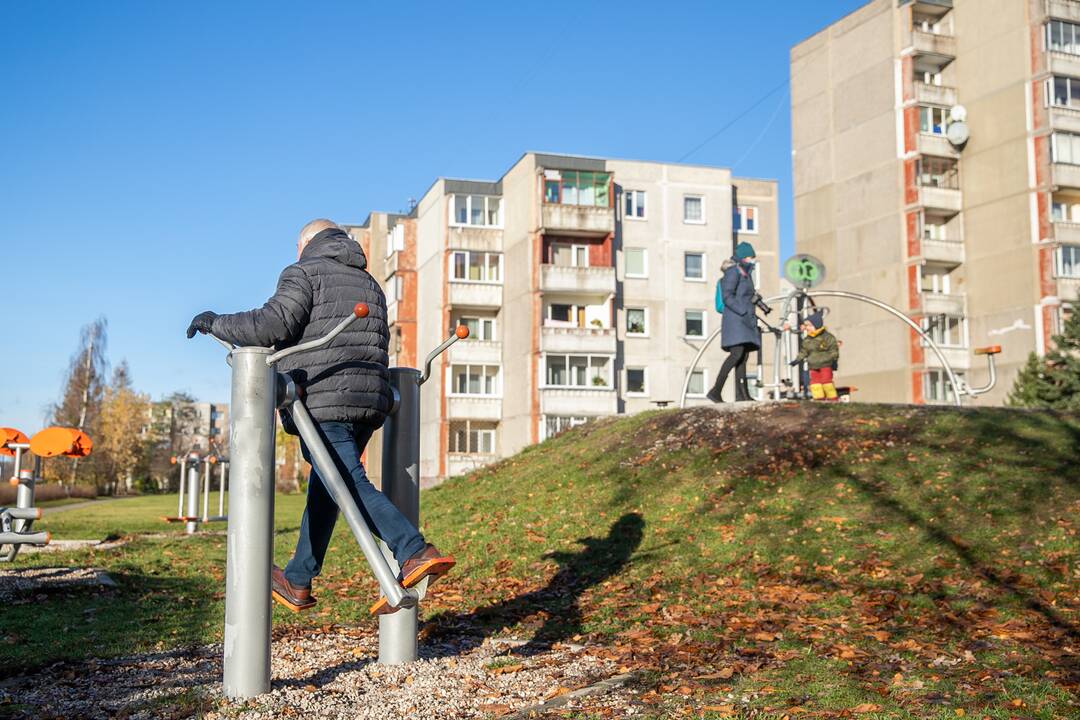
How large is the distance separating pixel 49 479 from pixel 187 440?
4500 cm

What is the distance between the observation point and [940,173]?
178 ft

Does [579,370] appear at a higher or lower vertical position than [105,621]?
higher

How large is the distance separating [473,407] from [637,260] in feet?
39.5

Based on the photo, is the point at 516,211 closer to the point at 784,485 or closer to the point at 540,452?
the point at 540,452

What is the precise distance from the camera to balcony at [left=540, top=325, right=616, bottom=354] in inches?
2106

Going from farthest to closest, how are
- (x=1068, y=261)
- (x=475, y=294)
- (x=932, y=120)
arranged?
(x=475, y=294)
(x=932, y=120)
(x=1068, y=261)

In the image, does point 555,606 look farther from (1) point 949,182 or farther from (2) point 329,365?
(1) point 949,182

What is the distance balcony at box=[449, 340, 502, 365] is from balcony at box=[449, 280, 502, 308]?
2093 millimetres

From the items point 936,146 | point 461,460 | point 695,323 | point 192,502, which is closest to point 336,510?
point 192,502

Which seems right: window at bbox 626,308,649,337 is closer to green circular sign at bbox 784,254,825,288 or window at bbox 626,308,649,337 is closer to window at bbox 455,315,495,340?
window at bbox 455,315,495,340

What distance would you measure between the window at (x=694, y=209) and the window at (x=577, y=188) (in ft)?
18.7

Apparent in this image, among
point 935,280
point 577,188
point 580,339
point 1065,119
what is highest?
point 1065,119

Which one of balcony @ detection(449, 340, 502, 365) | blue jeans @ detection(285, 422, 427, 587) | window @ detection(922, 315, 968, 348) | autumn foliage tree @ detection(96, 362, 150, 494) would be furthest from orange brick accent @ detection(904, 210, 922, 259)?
autumn foliage tree @ detection(96, 362, 150, 494)

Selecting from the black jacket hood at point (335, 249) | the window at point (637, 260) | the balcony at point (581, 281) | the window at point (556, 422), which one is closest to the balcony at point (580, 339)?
the balcony at point (581, 281)
